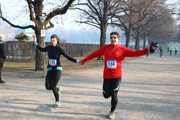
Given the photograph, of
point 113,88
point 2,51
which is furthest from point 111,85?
point 2,51

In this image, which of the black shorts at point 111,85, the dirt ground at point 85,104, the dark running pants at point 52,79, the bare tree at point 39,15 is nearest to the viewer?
the black shorts at point 111,85

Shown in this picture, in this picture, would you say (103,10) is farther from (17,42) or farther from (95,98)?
(95,98)

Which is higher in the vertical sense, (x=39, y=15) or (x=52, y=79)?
(x=39, y=15)

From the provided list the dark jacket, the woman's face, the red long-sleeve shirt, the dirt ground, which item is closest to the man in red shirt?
the red long-sleeve shirt

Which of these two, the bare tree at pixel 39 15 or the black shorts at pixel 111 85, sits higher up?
the bare tree at pixel 39 15

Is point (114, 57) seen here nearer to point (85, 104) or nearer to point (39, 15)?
point (85, 104)

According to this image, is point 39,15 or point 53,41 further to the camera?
point 39,15

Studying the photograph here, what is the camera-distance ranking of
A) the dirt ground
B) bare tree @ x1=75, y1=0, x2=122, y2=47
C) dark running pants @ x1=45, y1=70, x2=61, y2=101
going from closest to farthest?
the dirt ground → dark running pants @ x1=45, y1=70, x2=61, y2=101 → bare tree @ x1=75, y1=0, x2=122, y2=47

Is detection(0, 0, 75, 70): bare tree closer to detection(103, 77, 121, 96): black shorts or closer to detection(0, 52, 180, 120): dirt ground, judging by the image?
detection(0, 52, 180, 120): dirt ground

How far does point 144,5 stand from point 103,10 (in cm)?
478

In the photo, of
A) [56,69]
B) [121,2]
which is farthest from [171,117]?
[121,2]

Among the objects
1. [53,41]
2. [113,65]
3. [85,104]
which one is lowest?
[85,104]

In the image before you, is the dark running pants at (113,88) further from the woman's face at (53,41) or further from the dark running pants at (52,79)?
the woman's face at (53,41)

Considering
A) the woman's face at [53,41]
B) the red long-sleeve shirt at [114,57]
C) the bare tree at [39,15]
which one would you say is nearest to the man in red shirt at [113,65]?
the red long-sleeve shirt at [114,57]
